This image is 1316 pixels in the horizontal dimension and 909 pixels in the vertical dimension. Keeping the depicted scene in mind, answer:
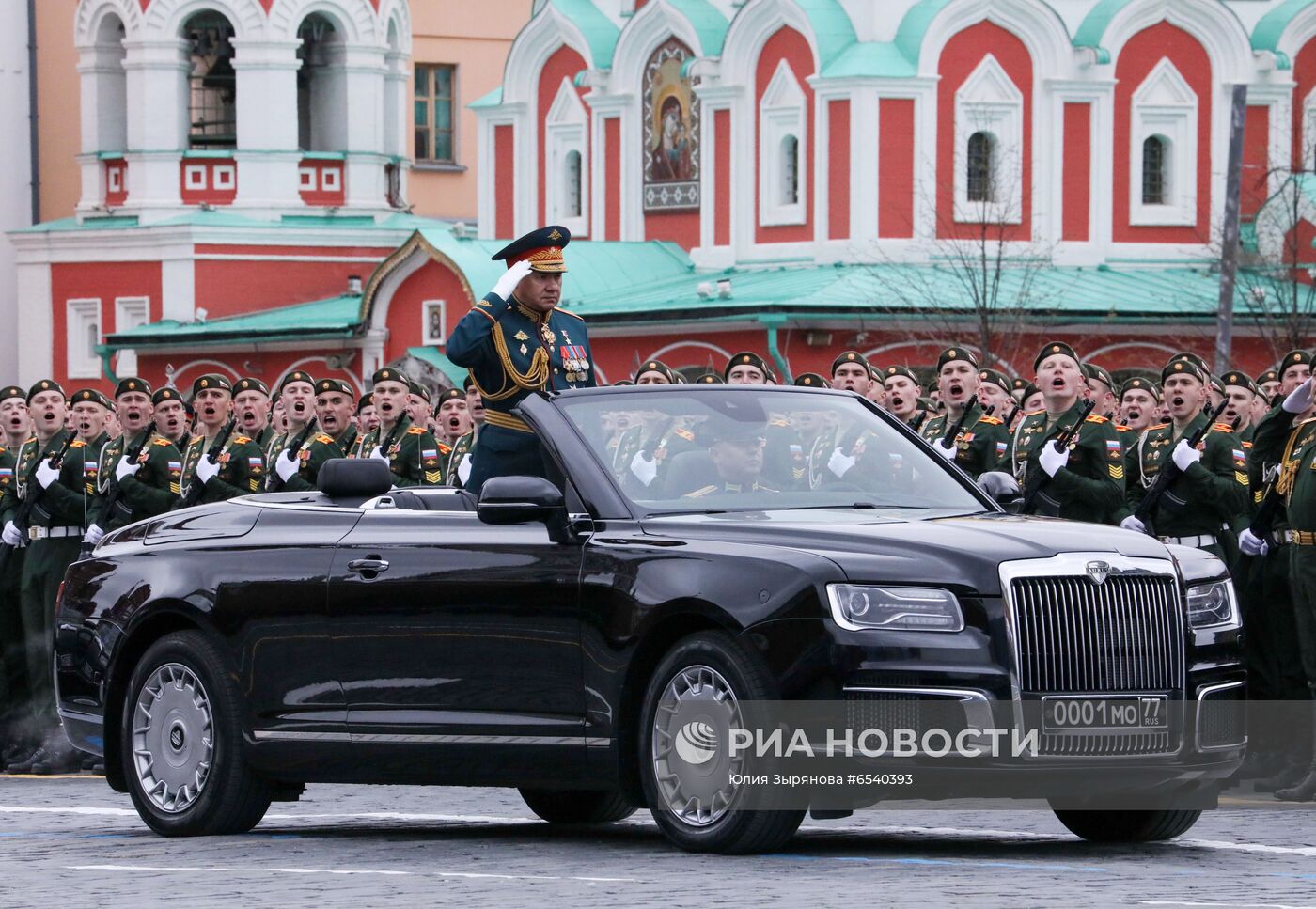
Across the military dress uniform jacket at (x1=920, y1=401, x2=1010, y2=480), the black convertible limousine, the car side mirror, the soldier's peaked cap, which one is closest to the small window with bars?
the military dress uniform jacket at (x1=920, y1=401, x2=1010, y2=480)

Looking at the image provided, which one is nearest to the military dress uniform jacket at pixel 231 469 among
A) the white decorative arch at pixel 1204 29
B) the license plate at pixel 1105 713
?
the license plate at pixel 1105 713

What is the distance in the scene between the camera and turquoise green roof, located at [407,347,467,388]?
55.1m

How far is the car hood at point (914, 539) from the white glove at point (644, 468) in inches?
12.3

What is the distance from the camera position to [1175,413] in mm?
16922

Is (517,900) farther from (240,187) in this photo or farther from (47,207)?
(47,207)

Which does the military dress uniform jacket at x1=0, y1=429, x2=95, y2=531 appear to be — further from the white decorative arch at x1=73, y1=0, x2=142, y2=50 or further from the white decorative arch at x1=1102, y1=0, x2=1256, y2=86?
the white decorative arch at x1=73, y1=0, x2=142, y2=50

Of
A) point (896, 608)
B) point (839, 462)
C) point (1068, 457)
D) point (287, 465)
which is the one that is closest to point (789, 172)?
point (287, 465)

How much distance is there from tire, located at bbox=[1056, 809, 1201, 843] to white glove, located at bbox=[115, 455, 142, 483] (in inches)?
365

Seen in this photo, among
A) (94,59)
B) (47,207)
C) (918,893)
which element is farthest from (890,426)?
(47,207)

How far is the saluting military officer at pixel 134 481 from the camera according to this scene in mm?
20047

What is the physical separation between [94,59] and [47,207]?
19.8 ft

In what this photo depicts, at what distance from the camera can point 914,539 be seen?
11.2m

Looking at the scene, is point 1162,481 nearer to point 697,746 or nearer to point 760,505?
point 760,505

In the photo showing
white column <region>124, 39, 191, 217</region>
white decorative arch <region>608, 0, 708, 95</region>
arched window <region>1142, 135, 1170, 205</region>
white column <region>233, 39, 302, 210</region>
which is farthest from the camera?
white column <region>124, 39, 191, 217</region>
